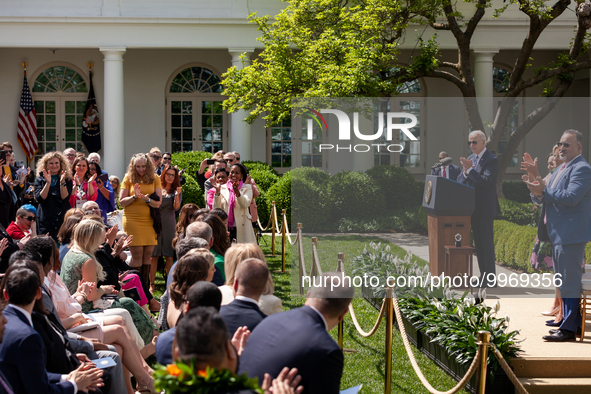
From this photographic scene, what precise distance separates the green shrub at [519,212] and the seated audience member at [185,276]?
3.07 m

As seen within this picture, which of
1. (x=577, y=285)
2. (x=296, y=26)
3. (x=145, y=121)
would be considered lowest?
(x=577, y=285)

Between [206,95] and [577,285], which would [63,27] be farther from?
[577,285]

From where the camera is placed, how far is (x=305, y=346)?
2.97 metres

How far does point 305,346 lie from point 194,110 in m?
19.3

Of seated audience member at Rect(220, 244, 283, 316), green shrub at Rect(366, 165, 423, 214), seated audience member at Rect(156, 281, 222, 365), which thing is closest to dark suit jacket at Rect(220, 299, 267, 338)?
seated audience member at Rect(156, 281, 222, 365)

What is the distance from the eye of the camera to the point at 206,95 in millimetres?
21484

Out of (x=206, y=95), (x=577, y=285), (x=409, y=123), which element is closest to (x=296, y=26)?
(x=206, y=95)

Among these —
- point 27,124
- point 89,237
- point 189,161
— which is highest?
point 27,124

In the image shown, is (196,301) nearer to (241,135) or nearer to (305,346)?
(305,346)

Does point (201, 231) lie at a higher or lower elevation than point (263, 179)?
lower

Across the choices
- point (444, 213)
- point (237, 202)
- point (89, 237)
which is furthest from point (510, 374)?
point (237, 202)

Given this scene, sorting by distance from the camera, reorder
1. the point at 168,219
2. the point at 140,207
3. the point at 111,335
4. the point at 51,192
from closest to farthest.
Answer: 1. the point at 111,335
2. the point at 140,207
3. the point at 51,192
4. the point at 168,219

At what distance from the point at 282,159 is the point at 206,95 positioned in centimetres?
356

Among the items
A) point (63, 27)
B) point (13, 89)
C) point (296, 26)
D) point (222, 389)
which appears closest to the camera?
point (222, 389)
